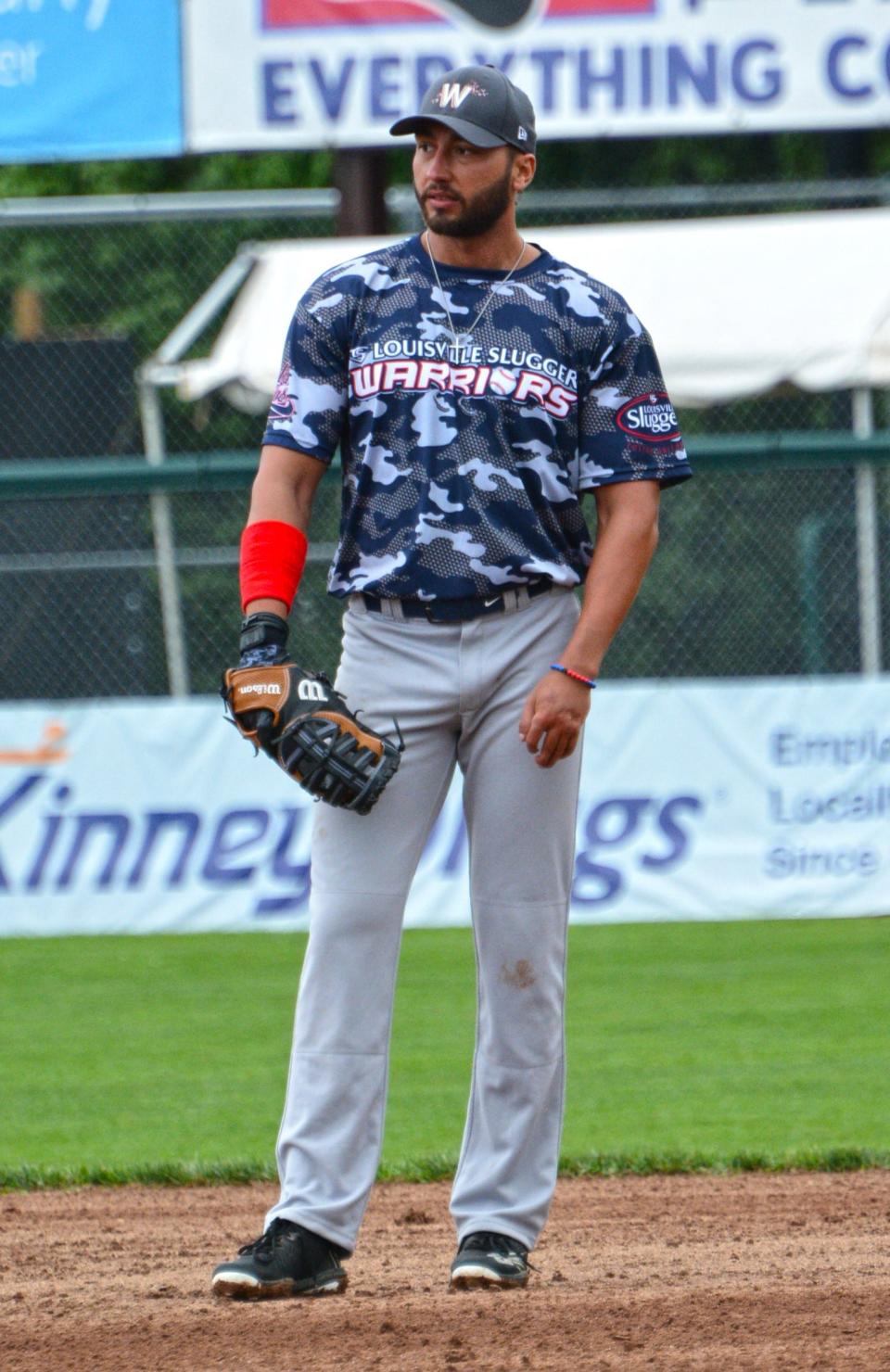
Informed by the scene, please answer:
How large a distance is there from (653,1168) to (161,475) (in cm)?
531

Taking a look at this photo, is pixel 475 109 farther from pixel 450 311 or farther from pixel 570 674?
pixel 570 674

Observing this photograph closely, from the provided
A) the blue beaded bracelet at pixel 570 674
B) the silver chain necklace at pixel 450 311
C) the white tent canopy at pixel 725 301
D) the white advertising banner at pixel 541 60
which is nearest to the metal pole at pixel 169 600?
the white tent canopy at pixel 725 301

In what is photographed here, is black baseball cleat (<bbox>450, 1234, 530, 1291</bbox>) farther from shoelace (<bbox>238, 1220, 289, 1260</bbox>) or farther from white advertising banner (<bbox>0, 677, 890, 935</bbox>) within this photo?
white advertising banner (<bbox>0, 677, 890, 935</bbox>)

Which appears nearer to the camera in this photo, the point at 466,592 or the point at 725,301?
the point at 466,592

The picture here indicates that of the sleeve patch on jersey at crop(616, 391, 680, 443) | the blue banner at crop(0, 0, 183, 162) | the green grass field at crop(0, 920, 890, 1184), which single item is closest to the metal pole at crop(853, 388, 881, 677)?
the green grass field at crop(0, 920, 890, 1184)

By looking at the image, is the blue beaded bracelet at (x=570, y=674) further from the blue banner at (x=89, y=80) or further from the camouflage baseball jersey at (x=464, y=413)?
the blue banner at (x=89, y=80)

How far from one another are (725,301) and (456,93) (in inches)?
340

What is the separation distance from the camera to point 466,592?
3645 millimetres

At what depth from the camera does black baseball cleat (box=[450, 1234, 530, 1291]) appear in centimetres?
364

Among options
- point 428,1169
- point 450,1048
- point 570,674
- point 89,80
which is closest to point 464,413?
point 570,674

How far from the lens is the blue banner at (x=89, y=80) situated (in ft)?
38.6

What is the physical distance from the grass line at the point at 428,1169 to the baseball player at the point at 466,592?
5.60 ft

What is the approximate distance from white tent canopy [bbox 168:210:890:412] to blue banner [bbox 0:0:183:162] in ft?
4.00

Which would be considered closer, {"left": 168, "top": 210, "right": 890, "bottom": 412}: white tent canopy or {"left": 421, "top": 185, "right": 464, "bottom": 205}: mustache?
{"left": 421, "top": 185, "right": 464, "bottom": 205}: mustache
